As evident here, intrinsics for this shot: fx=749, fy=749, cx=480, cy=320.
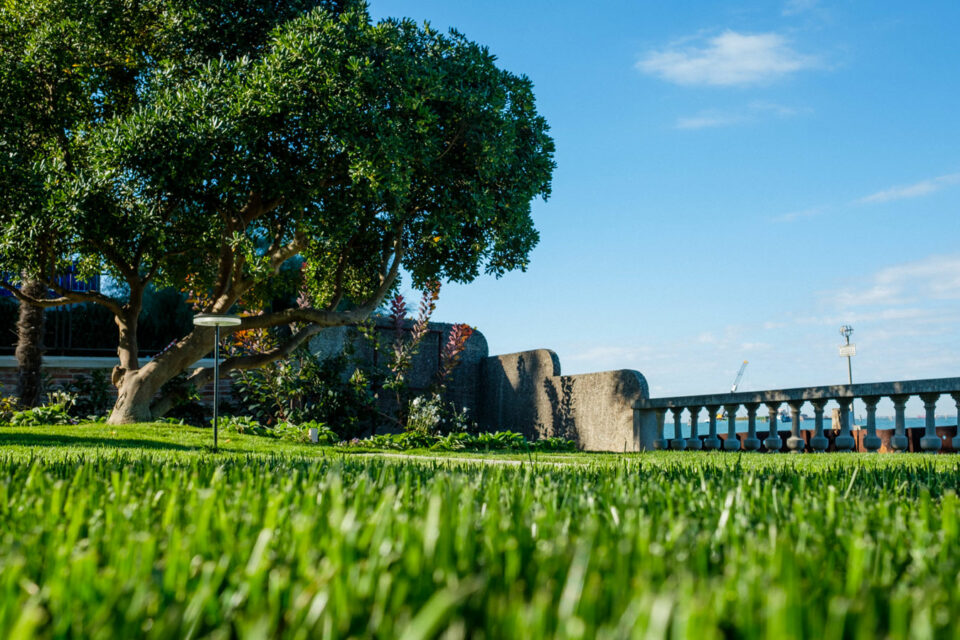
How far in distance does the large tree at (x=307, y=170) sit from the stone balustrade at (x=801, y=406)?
11.3ft

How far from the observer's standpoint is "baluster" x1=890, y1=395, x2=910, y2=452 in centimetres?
862

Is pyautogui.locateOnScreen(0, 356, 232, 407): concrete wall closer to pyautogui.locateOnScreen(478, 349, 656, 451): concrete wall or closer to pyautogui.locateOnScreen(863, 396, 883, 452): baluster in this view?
pyautogui.locateOnScreen(478, 349, 656, 451): concrete wall

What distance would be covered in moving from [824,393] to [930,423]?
115cm

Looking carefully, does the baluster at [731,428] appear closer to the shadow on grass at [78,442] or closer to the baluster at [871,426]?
the baluster at [871,426]

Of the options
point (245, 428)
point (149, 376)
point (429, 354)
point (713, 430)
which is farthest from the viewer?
point (429, 354)

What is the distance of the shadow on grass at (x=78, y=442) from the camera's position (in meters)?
7.83

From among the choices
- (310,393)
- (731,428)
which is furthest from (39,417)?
(731,428)

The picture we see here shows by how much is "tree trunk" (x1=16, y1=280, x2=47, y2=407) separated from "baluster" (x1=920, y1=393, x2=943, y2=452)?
13.3 meters

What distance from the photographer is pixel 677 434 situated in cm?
1118

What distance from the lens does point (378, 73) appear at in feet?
31.5

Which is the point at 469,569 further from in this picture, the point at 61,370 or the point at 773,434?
the point at 61,370

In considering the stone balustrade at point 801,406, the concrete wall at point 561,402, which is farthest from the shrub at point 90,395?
the stone balustrade at point 801,406

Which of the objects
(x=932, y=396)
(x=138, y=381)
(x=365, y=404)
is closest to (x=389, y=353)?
(x=365, y=404)

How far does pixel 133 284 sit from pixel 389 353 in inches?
182
